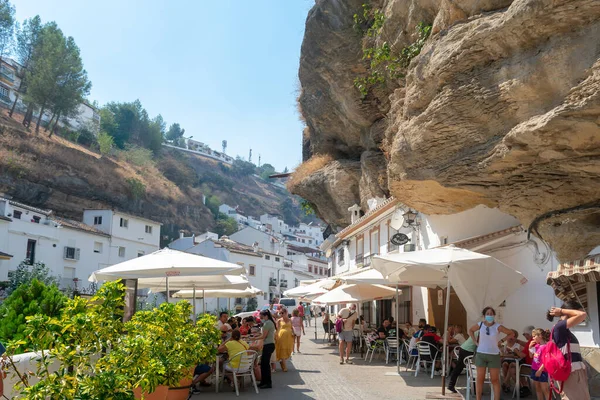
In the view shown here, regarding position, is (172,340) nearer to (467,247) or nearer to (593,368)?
(593,368)

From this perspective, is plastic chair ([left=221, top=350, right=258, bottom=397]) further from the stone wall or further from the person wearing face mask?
the stone wall

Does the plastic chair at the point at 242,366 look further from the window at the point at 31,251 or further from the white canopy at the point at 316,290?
the window at the point at 31,251

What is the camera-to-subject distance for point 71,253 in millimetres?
47469

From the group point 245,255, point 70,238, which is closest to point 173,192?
point 245,255

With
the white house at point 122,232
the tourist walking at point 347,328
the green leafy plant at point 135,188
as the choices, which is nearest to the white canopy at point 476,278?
the tourist walking at point 347,328

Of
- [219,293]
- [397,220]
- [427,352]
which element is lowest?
[427,352]

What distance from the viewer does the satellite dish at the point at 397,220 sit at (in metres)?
19.6

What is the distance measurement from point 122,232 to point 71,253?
7600mm

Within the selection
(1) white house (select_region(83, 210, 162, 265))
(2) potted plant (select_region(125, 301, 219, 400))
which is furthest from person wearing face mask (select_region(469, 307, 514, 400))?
(1) white house (select_region(83, 210, 162, 265))

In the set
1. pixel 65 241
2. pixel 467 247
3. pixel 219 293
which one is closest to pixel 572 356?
pixel 467 247

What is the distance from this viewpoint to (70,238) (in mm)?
47562

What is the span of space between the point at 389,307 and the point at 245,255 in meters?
39.7

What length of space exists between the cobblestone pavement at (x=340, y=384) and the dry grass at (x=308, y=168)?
15.8m

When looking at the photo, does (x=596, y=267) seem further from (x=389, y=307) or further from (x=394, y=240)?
(x=389, y=307)
